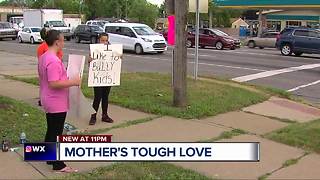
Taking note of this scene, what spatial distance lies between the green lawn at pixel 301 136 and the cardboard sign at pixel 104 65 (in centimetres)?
275

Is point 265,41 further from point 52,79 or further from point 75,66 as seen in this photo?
Result: point 52,79

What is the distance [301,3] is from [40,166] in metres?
41.3

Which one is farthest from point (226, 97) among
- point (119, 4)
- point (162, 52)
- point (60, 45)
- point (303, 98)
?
point (119, 4)

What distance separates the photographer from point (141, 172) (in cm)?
530

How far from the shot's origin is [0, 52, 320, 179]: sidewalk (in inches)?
217

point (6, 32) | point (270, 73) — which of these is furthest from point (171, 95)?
point (6, 32)

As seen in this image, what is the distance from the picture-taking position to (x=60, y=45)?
5.12 meters

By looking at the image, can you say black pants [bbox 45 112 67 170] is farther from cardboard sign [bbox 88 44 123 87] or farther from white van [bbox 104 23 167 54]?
white van [bbox 104 23 167 54]

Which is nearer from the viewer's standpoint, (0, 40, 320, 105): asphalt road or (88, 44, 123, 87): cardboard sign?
(88, 44, 123, 87): cardboard sign

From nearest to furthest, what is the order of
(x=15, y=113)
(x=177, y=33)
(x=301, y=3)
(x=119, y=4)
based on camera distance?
(x=15, y=113) → (x=177, y=33) → (x=301, y=3) → (x=119, y=4)

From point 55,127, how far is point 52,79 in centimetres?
65

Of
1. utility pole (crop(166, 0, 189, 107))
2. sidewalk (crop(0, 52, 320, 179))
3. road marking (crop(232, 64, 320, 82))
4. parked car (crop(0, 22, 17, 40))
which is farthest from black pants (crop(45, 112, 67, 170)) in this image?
parked car (crop(0, 22, 17, 40))

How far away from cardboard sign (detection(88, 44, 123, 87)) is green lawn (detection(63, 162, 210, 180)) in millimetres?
2627

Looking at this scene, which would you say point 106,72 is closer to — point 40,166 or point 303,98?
point 40,166
